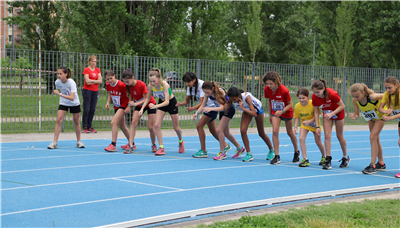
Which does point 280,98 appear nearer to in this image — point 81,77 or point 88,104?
point 88,104

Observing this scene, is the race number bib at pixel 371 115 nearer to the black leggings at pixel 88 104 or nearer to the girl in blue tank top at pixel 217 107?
the girl in blue tank top at pixel 217 107

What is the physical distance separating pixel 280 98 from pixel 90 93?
723 cm

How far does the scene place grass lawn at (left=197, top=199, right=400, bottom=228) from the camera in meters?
4.62

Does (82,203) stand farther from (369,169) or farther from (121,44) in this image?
(121,44)

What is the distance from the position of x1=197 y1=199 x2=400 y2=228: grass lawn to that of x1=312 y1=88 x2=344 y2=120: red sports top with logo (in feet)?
9.54

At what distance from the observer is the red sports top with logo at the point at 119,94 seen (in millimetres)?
10055

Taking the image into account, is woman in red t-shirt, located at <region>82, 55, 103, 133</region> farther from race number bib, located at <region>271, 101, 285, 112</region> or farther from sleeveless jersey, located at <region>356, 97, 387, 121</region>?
sleeveless jersey, located at <region>356, 97, 387, 121</region>

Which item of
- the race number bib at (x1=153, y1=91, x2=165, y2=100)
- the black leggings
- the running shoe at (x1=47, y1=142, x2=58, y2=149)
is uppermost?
the race number bib at (x1=153, y1=91, x2=165, y2=100)

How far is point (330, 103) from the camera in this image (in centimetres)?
825

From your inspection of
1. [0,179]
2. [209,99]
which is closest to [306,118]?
[209,99]

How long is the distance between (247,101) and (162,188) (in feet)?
10.5

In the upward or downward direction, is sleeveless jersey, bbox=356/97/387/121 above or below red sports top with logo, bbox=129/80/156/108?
below

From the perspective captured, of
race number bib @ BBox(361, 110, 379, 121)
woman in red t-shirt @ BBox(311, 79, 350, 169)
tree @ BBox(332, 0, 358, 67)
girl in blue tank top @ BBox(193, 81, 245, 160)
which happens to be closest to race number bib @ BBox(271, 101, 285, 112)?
woman in red t-shirt @ BBox(311, 79, 350, 169)

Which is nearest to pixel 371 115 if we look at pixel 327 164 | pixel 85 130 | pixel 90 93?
pixel 327 164
